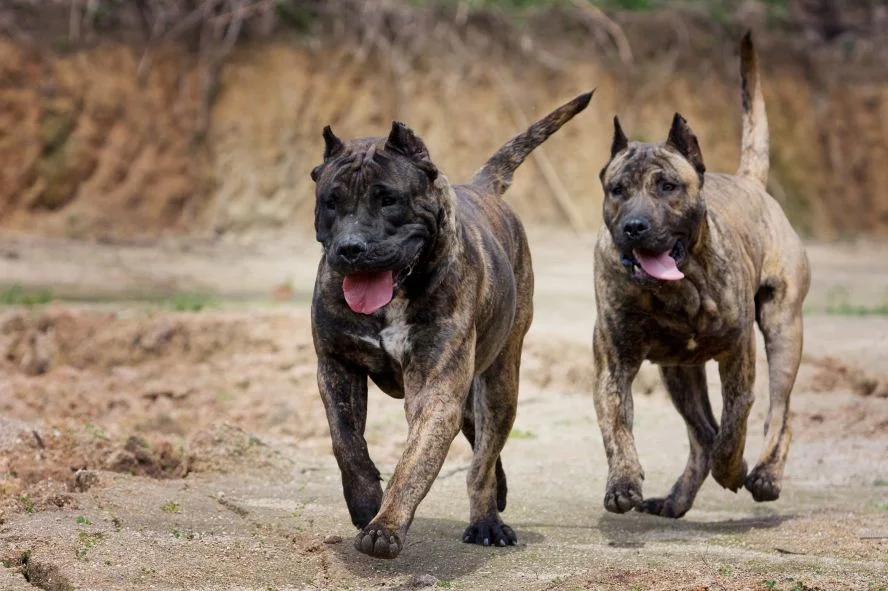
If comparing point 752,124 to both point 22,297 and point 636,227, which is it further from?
point 22,297

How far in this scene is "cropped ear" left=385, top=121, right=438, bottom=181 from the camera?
5.60 metres

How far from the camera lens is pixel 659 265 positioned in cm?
662

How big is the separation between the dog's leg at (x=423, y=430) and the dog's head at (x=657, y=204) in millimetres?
1121

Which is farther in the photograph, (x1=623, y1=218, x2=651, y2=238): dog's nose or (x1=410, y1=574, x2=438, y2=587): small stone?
(x1=623, y1=218, x2=651, y2=238): dog's nose

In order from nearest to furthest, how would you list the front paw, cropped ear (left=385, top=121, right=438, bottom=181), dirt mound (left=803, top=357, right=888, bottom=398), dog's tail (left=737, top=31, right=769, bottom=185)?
cropped ear (left=385, top=121, right=438, bottom=181), the front paw, dog's tail (left=737, top=31, right=769, bottom=185), dirt mound (left=803, top=357, right=888, bottom=398)

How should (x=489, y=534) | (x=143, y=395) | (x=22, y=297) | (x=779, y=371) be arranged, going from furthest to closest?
(x=22, y=297)
(x=143, y=395)
(x=779, y=371)
(x=489, y=534)

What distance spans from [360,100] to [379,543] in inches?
632

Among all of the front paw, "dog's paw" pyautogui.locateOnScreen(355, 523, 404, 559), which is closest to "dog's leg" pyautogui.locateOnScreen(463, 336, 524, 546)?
the front paw

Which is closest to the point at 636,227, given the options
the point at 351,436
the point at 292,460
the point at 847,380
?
the point at 351,436

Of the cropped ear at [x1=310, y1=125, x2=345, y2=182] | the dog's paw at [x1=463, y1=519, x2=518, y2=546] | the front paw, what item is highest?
the cropped ear at [x1=310, y1=125, x2=345, y2=182]

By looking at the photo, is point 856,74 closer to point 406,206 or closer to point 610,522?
point 610,522

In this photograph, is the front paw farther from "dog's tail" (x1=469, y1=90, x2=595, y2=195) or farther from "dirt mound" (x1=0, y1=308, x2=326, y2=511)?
"dirt mound" (x1=0, y1=308, x2=326, y2=511)

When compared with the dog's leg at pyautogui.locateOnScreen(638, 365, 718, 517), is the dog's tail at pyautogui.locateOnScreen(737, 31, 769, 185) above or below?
above

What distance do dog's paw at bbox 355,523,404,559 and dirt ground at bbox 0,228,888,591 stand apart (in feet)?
0.85
